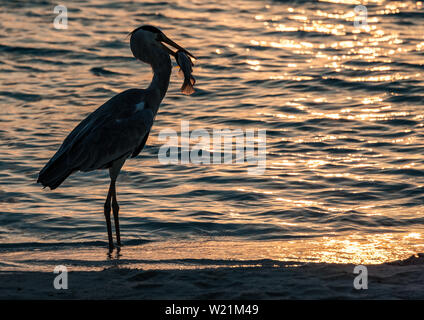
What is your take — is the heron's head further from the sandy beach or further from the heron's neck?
the sandy beach

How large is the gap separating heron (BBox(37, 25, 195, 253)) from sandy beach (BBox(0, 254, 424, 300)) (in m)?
1.55

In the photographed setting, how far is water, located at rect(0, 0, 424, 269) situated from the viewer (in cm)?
943

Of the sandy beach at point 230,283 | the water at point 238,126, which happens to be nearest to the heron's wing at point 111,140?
the water at point 238,126

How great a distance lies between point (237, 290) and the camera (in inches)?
277

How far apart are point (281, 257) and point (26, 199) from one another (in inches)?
158

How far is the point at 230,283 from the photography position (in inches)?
285

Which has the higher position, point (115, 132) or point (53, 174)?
point (115, 132)
